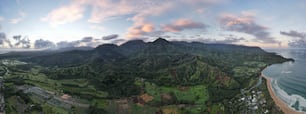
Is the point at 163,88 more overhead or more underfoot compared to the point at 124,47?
more underfoot

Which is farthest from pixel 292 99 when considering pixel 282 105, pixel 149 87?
pixel 149 87

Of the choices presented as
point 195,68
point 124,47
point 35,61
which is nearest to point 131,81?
point 195,68

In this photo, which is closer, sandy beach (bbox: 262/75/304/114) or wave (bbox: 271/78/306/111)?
sandy beach (bbox: 262/75/304/114)

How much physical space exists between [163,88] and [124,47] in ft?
320

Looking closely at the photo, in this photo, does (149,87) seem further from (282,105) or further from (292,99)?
(292,99)

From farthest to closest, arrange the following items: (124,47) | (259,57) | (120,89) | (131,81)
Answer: (124,47) < (259,57) < (131,81) < (120,89)

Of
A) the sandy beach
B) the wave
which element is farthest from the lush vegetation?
the wave

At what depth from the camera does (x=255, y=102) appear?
42625 millimetres

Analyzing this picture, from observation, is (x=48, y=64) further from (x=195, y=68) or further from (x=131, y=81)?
(x=195, y=68)

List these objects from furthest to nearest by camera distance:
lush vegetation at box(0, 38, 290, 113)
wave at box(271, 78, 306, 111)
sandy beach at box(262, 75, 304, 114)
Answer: lush vegetation at box(0, 38, 290, 113) → wave at box(271, 78, 306, 111) → sandy beach at box(262, 75, 304, 114)

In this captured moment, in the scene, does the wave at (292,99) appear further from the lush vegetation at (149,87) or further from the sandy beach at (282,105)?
the lush vegetation at (149,87)

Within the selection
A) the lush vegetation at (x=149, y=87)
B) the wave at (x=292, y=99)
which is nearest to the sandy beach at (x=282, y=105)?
the wave at (x=292, y=99)

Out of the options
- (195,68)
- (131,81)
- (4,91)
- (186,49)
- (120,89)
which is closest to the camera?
(4,91)

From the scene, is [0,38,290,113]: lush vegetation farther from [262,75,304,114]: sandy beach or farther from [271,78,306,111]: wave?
[271,78,306,111]: wave
